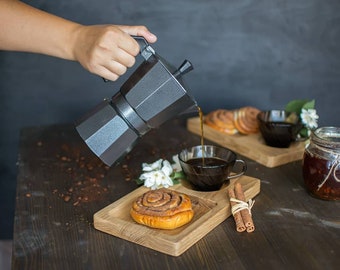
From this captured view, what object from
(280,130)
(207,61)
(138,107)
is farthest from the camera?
(207,61)

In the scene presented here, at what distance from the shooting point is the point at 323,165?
3.89 ft

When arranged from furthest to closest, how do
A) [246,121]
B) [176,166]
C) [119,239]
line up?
1. [246,121]
2. [176,166]
3. [119,239]

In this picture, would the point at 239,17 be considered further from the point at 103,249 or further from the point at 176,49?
the point at 103,249

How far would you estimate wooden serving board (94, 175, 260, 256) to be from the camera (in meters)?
1.01

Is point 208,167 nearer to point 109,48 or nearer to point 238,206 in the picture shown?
point 238,206

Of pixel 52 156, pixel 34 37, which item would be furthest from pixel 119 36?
pixel 52 156

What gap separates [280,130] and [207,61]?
0.71m

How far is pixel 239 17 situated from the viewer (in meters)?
2.06

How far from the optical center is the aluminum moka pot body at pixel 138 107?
1.12 meters

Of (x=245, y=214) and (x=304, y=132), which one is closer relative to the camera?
(x=245, y=214)

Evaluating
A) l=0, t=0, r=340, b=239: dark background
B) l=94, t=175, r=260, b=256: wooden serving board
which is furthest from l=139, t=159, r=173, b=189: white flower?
l=0, t=0, r=340, b=239: dark background

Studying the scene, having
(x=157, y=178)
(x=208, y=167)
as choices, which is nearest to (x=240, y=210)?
(x=208, y=167)

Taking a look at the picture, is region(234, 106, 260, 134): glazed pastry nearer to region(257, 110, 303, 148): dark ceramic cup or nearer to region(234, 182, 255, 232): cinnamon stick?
region(257, 110, 303, 148): dark ceramic cup

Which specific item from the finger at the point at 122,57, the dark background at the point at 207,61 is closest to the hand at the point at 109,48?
the finger at the point at 122,57
